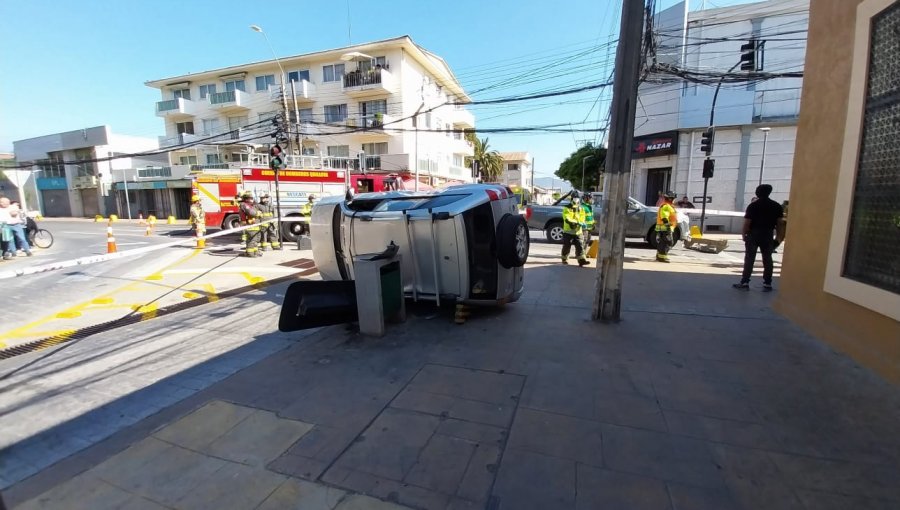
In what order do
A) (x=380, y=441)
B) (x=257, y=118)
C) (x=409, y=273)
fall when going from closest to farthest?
(x=380, y=441) < (x=409, y=273) < (x=257, y=118)

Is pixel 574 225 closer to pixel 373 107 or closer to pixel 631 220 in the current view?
pixel 631 220

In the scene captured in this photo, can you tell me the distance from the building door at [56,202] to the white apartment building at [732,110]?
177 ft

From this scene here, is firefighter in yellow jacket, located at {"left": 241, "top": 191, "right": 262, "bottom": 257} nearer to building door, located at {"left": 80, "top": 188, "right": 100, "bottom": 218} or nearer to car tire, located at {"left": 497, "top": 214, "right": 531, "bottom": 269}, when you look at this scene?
car tire, located at {"left": 497, "top": 214, "right": 531, "bottom": 269}

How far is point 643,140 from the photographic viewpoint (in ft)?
75.0

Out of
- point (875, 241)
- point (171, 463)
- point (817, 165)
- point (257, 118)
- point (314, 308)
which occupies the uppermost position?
point (257, 118)

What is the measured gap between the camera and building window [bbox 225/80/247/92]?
34.0 meters

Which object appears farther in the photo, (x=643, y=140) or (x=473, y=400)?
(x=643, y=140)

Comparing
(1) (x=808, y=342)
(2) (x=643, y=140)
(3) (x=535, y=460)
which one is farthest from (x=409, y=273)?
(2) (x=643, y=140)

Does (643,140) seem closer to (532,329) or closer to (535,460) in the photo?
(532,329)

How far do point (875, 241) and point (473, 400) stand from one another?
4.31 m

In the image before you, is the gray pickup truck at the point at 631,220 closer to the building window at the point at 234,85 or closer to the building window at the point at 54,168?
the building window at the point at 234,85

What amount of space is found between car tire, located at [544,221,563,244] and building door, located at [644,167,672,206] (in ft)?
38.8

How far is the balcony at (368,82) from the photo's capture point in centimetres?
2920

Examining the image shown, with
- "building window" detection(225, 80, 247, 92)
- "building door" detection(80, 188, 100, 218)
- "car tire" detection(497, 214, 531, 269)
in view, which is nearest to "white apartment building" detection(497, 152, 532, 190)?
"building window" detection(225, 80, 247, 92)
